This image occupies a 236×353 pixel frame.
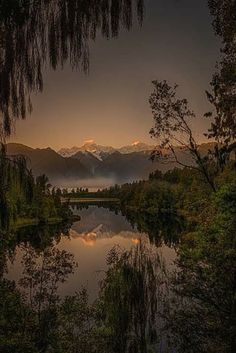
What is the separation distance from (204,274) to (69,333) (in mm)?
4731

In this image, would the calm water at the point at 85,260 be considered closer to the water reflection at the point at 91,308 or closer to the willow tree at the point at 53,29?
the water reflection at the point at 91,308

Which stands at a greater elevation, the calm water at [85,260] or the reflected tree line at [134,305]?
the reflected tree line at [134,305]

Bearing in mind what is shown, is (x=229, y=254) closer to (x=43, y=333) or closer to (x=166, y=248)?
(x=43, y=333)

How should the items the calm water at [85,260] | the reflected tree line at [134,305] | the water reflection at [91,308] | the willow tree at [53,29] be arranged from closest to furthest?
the willow tree at [53,29], the reflected tree line at [134,305], the water reflection at [91,308], the calm water at [85,260]

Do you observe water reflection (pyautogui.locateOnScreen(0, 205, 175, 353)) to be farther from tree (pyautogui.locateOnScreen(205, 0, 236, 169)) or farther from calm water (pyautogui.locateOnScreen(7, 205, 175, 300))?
tree (pyautogui.locateOnScreen(205, 0, 236, 169))

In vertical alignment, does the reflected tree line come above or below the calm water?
above

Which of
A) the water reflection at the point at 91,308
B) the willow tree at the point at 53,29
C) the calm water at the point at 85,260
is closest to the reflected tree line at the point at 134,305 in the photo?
the water reflection at the point at 91,308

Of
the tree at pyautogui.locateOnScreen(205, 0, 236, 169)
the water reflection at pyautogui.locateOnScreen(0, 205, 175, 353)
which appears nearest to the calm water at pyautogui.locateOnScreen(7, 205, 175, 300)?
the water reflection at pyautogui.locateOnScreen(0, 205, 175, 353)

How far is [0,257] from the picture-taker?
1075 centimetres

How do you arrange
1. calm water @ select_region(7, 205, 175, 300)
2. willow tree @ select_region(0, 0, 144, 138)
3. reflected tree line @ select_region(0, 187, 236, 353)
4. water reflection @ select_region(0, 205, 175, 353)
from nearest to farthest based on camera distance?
willow tree @ select_region(0, 0, 144, 138) → reflected tree line @ select_region(0, 187, 236, 353) → water reflection @ select_region(0, 205, 175, 353) → calm water @ select_region(7, 205, 175, 300)

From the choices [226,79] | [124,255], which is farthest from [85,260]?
[226,79]

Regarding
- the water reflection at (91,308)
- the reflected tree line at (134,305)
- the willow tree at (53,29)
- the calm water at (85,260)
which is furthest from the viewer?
the calm water at (85,260)

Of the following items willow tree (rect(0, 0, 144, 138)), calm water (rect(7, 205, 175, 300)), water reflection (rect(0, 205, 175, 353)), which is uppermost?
willow tree (rect(0, 0, 144, 138))

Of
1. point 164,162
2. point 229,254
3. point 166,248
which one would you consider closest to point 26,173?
point 229,254
